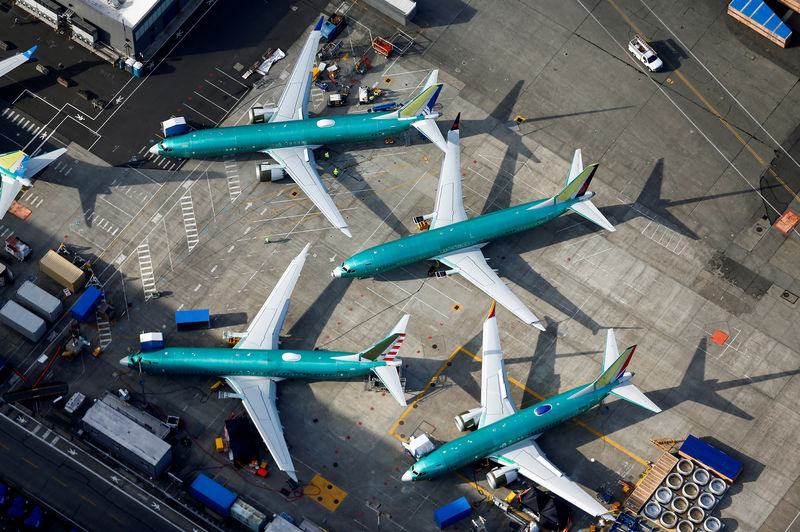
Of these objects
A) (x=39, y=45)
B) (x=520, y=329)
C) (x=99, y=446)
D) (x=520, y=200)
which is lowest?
(x=99, y=446)

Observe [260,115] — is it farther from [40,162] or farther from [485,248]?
[485,248]

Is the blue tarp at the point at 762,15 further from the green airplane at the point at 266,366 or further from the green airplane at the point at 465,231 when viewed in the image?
the green airplane at the point at 266,366

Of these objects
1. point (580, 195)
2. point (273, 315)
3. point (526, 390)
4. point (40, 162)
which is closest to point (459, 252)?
point (580, 195)

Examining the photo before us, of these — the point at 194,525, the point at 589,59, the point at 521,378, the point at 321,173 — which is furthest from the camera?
the point at 589,59

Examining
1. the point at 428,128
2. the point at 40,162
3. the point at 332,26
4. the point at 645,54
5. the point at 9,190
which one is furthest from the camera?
the point at 645,54

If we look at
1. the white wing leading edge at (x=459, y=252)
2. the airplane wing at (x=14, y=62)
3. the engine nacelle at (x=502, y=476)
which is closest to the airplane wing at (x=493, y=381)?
the white wing leading edge at (x=459, y=252)

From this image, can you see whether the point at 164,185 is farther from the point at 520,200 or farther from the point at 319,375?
the point at 520,200

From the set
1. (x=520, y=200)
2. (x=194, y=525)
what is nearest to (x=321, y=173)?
(x=520, y=200)
